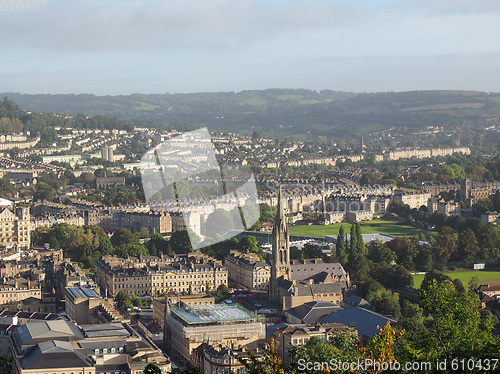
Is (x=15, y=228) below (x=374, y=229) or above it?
above

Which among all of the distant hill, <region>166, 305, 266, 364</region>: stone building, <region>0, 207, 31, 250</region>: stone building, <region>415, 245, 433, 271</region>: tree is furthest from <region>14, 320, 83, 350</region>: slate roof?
the distant hill

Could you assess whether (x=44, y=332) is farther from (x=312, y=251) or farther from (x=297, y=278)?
(x=312, y=251)

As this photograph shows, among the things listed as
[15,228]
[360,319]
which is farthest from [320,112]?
[360,319]

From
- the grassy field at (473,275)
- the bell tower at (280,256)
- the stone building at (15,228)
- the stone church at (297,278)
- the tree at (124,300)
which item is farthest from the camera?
the stone building at (15,228)

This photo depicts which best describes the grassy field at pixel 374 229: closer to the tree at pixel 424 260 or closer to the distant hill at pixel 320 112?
the tree at pixel 424 260
